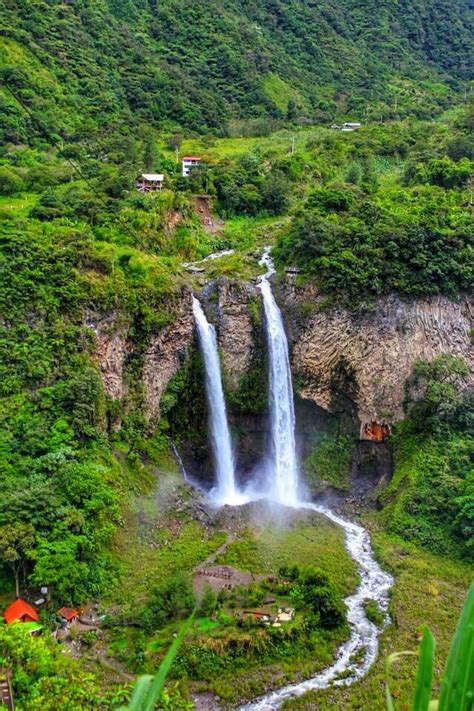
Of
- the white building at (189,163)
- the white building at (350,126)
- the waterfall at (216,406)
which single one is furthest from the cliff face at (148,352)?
the white building at (350,126)

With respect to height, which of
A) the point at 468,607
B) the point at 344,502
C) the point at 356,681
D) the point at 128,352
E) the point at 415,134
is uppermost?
the point at 415,134

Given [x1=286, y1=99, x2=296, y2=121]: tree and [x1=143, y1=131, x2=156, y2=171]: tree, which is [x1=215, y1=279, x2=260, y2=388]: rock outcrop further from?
[x1=286, y1=99, x2=296, y2=121]: tree

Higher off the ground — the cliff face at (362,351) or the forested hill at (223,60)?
the forested hill at (223,60)

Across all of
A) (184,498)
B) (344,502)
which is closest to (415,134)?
(344,502)

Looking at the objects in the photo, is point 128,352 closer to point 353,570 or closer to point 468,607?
point 353,570

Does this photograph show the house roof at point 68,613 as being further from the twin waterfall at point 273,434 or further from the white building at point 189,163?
the white building at point 189,163

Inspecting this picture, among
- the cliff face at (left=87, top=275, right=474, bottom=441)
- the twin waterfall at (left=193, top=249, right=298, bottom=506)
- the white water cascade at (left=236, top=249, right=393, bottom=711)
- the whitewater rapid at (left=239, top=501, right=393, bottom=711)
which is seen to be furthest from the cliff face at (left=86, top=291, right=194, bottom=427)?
the whitewater rapid at (left=239, top=501, right=393, bottom=711)
